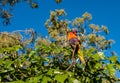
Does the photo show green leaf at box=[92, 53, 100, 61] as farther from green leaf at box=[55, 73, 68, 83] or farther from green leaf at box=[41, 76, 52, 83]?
green leaf at box=[41, 76, 52, 83]

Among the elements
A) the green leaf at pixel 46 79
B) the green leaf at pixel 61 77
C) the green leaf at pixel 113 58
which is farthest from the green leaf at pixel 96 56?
the green leaf at pixel 46 79

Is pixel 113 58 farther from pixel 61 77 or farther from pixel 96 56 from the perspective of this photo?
pixel 61 77

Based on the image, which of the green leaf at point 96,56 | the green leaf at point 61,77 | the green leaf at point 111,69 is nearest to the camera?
the green leaf at point 61,77

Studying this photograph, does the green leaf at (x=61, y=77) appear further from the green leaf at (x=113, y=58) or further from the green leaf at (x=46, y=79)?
the green leaf at (x=113, y=58)

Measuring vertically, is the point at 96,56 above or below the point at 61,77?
above

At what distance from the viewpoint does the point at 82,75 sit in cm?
304

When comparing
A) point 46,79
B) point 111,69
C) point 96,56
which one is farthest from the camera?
point 96,56

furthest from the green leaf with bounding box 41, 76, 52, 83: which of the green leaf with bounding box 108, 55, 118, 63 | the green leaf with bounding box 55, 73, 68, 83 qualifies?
the green leaf with bounding box 108, 55, 118, 63

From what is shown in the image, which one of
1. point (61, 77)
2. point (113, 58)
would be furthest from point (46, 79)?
point (113, 58)

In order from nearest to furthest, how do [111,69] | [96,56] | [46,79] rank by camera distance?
1. [46,79]
2. [111,69]
3. [96,56]

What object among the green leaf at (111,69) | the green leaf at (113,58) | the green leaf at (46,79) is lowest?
the green leaf at (46,79)

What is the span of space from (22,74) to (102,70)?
0.68 metres

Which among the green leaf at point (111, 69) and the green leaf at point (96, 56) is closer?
the green leaf at point (111, 69)

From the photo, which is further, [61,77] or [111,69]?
[111,69]
